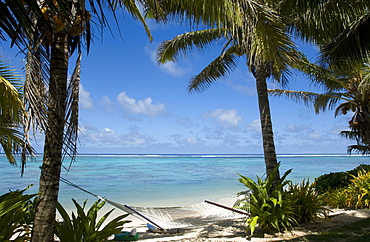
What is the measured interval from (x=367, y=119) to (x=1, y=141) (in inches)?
358

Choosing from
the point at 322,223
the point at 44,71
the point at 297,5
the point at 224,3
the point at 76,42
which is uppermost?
the point at 297,5

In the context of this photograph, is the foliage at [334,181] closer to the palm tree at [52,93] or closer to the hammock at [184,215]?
the hammock at [184,215]

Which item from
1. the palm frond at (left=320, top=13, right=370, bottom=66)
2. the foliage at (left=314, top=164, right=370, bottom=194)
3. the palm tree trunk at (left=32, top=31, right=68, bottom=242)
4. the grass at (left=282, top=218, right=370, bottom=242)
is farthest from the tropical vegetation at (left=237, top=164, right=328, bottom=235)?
the foliage at (left=314, top=164, right=370, bottom=194)

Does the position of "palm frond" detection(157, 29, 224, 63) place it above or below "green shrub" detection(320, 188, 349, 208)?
above

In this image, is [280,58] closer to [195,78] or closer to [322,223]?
[322,223]

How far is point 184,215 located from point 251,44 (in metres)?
3.57

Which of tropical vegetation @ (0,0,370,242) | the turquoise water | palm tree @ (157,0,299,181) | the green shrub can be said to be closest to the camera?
tropical vegetation @ (0,0,370,242)

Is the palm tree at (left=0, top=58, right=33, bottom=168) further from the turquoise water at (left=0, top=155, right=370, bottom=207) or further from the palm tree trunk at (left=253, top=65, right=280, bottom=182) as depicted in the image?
the palm tree trunk at (left=253, top=65, right=280, bottom=182)

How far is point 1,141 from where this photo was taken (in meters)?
3.70

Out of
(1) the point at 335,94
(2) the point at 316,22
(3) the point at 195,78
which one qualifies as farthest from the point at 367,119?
(3) the point at 195,78

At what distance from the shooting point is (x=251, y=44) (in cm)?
336

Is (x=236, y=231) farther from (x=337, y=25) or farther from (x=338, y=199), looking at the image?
(x=337, y=25)

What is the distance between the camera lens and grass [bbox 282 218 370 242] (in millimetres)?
3670

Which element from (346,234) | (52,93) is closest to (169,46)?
(52,93)
